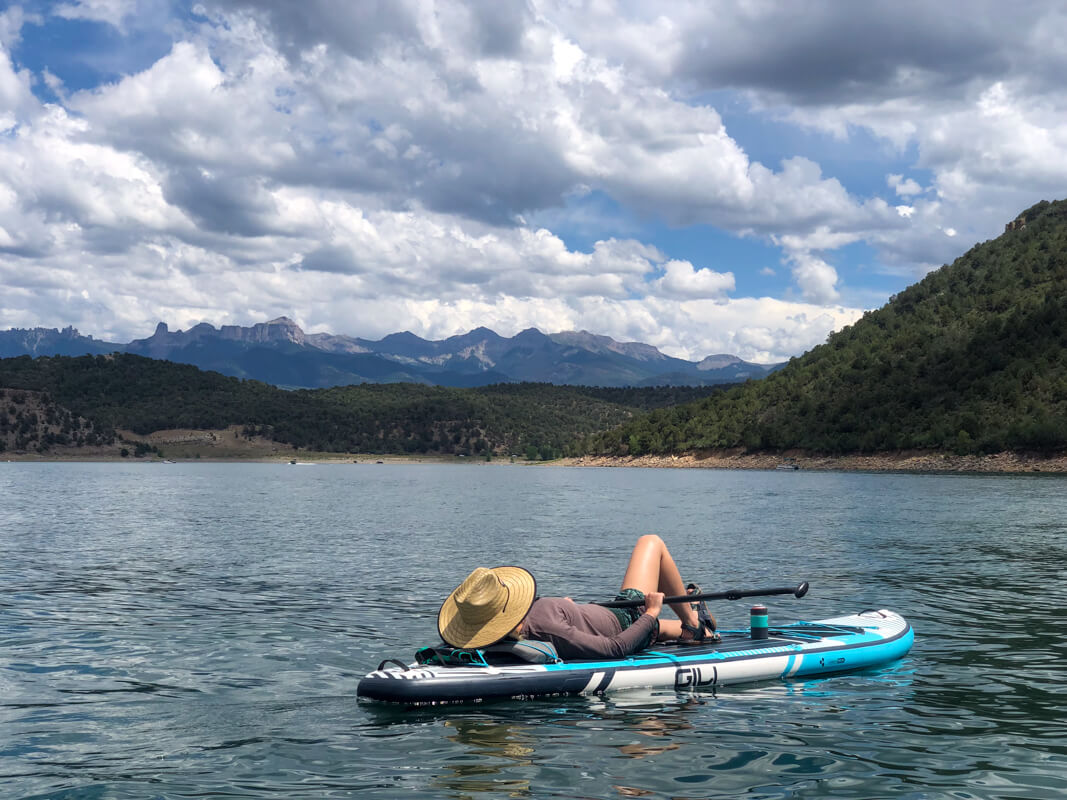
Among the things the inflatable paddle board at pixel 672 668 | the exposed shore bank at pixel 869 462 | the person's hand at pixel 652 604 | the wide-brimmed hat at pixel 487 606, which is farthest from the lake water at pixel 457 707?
the exposed shore bank at pixel 869 462

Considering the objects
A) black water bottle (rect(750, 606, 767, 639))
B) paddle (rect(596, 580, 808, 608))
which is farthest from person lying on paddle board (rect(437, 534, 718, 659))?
black water bottle (rect(750, 606, 767, 639))

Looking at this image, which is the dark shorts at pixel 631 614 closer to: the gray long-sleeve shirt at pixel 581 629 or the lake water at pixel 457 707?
the gray long-sleeve shirt at pixel 581 629

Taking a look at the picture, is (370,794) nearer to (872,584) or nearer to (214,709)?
(214,709)

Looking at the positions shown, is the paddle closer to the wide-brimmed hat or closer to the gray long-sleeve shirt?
the gray long-sleeve shirt

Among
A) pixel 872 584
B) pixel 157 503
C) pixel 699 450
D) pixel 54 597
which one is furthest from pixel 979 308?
pixel 54 597

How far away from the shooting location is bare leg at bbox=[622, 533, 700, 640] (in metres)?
14.7

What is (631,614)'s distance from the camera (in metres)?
14.8

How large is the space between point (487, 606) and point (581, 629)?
1.85m

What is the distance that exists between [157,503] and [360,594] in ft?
168

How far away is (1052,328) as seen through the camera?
124625 mm

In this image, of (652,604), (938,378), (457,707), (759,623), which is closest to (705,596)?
(652,604)

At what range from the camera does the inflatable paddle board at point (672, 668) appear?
13.6 meters

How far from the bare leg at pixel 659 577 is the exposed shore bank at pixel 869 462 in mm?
100015

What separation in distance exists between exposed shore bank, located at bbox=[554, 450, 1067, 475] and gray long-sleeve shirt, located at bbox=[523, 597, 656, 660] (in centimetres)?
10191
